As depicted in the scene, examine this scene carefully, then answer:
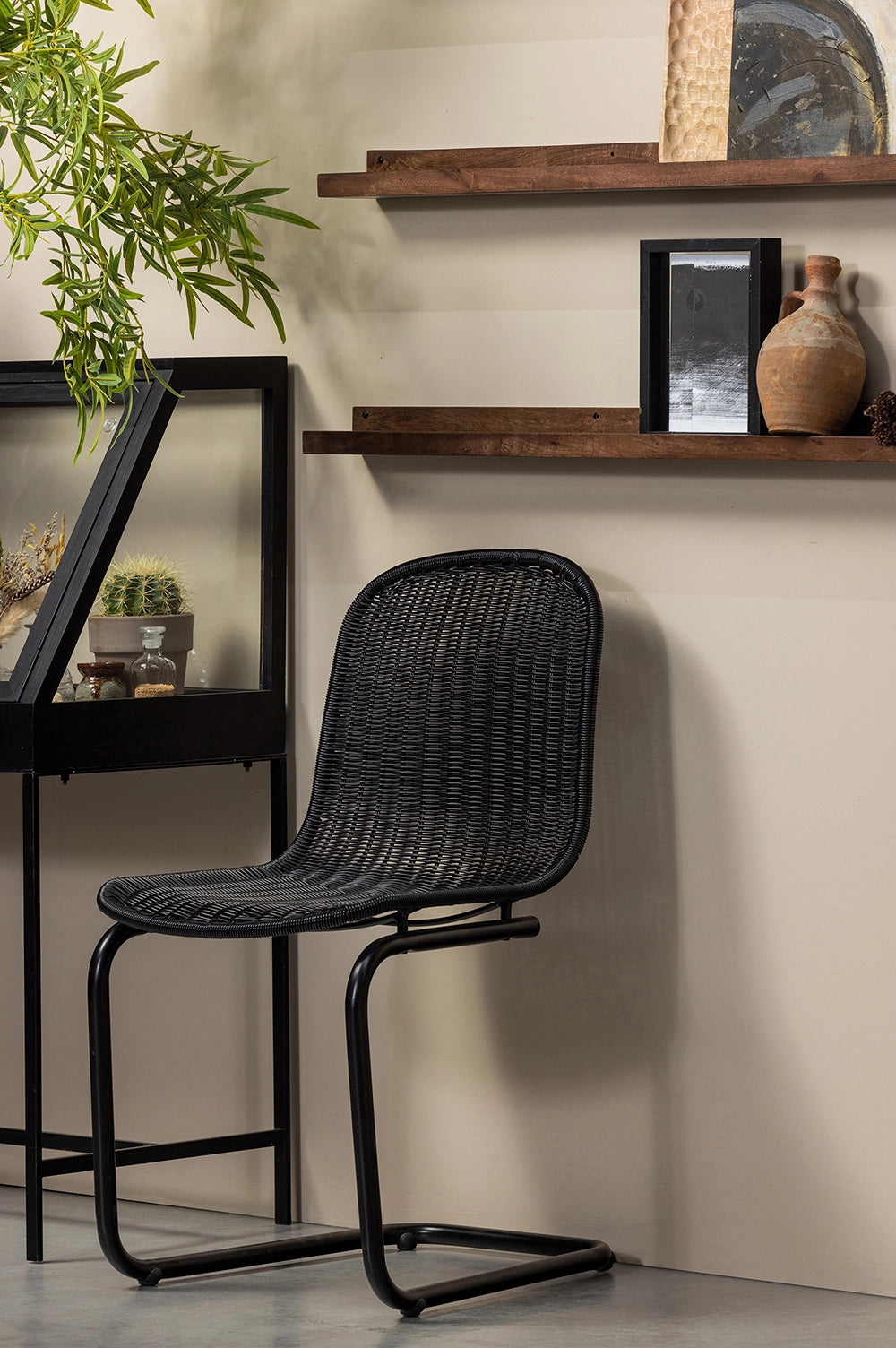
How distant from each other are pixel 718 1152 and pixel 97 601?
4.10 ft

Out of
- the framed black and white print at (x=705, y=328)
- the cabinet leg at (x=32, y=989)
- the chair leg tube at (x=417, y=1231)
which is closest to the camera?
the chair leg tube at (x=417, y=1231)

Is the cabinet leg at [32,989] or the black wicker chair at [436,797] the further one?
the cabinet leg at [32,989]

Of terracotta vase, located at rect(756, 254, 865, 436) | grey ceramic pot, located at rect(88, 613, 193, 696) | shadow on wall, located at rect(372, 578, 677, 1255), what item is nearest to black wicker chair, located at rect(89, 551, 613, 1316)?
shadow on wall, located at rect(372, 578, 677, 1255)

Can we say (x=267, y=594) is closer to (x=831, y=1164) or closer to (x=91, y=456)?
(x=91, y=456)

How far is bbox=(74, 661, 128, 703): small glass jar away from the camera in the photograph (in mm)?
3033

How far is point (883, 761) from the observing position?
290cm

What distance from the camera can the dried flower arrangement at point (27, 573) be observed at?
3100 millimetres

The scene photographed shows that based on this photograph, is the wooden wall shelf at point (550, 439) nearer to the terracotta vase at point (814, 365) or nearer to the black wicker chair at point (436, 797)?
the terracotta vase at point (814, 365)

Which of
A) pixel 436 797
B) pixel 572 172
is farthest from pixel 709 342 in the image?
pixel 436 797

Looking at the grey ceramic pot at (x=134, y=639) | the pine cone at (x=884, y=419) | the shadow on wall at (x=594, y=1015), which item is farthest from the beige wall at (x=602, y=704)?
the grey ceramic pot at (x=134, y=639)

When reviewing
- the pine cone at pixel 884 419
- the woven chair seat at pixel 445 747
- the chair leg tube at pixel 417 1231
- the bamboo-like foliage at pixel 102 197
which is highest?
the bamboo-like foliage at pixel 102 197

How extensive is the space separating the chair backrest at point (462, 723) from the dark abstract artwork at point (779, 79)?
0.68 metres

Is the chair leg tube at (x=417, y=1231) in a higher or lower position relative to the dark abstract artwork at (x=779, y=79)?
lower

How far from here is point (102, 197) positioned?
301cm
